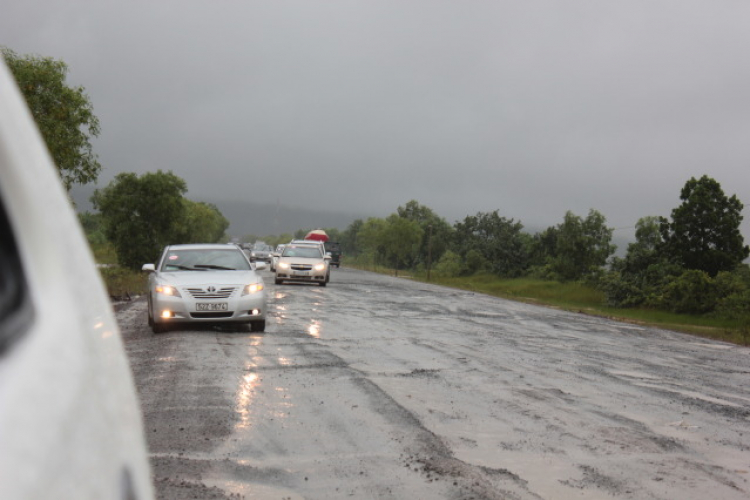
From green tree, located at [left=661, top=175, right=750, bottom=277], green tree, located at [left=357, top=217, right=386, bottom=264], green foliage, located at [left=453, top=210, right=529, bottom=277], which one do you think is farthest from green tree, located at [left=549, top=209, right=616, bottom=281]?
green tree, located at [left=357, top=217, right=386, bottom=264]

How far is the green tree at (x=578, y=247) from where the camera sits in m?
76.9

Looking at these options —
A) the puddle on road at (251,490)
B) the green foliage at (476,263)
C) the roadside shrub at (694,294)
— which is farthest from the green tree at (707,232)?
the puddle on road at (251,490)

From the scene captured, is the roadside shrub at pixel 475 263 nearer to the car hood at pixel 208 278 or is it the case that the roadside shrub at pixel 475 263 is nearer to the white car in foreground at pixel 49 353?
the car hood at pixel 208 278

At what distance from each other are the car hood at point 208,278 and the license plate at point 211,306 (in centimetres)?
36

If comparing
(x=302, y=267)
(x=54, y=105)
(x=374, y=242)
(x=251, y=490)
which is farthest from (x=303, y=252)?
(x=374, y=242)

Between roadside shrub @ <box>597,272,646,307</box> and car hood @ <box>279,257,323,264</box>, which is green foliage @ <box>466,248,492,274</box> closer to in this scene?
roadside shrub @ <box>597,272,646,307</box>

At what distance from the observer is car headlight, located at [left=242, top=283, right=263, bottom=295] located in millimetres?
13488

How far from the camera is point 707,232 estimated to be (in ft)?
160

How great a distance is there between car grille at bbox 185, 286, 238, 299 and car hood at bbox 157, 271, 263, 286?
108 millimetres

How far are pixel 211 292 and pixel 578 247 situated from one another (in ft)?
229

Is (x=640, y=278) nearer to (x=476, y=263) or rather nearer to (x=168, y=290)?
(x=168, y=290)

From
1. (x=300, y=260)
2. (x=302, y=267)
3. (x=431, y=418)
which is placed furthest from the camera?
(x=300, y=260)

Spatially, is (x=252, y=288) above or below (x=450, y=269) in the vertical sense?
below

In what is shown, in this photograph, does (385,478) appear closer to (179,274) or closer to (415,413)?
(415,413)
